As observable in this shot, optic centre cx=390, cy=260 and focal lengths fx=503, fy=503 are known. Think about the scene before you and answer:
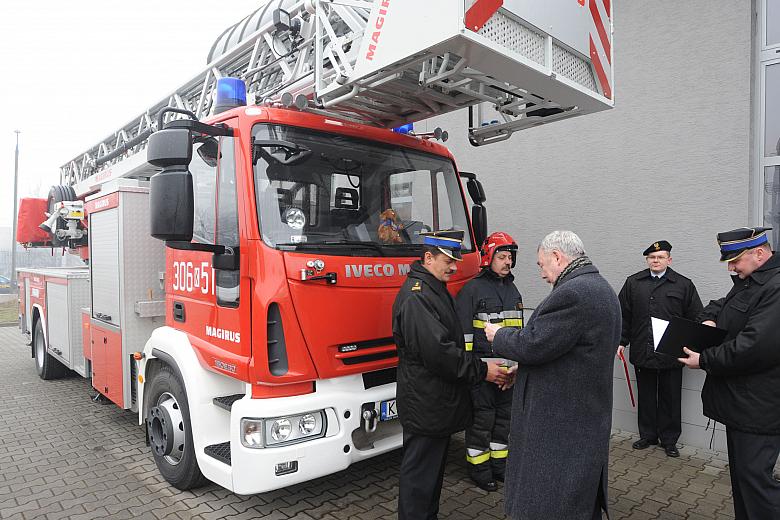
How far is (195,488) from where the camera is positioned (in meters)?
3.54

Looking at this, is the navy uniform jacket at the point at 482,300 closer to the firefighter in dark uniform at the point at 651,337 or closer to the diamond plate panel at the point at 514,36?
the firefighter in dark uniform at the point at 651,337

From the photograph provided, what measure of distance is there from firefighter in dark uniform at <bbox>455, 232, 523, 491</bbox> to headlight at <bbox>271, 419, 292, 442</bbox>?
137cm

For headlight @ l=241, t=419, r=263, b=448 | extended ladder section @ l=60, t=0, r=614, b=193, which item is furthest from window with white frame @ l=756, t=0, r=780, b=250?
headlight @ l=241, t=419, r=263, b=448

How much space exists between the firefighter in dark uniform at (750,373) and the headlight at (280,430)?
208 cm

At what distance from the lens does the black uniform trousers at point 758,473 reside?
251 centimetres

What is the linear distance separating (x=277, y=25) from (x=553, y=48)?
2010 millimetres

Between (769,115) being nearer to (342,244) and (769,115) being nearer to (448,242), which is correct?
(448,242)

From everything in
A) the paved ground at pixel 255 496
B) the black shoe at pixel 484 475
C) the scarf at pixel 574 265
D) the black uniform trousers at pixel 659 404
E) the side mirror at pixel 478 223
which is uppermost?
the side mirror at pixel 478 223

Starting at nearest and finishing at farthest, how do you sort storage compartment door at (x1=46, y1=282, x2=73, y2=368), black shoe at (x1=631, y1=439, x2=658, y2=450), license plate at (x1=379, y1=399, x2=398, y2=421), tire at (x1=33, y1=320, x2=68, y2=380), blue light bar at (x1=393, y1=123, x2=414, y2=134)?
license plate at (x1=379, y1=399, x2=398, y2=421) < blue light bar at (x1=393, y1=123, x2=414, y2=134) < black shoe at (x1=631, y1=439, x2=658, y2=450) < storage compartment door at (x1=46, y1=282, x2=73, y2=368) < tire at (x1=33, y1=320, x2=68, y2=380)

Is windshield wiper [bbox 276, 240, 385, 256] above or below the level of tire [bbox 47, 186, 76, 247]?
below

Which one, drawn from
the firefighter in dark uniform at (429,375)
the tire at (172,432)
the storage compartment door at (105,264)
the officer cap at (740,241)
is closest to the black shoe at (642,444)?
the officer cap at (740,241)

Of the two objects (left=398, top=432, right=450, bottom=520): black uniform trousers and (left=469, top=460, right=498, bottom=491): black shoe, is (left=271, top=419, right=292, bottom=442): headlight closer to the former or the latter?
(left=398, top=432, right=450, bottom=520): black uniform trousers

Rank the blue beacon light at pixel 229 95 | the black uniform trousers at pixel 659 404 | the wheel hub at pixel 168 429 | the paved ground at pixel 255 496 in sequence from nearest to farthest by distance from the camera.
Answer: the paved ground at pixel 255 496
the wheel hub at pixel 168 429
the blue beacon light at pixel 229 95
the black uniform trousers at pixel 659 404

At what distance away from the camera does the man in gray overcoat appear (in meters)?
2.14
